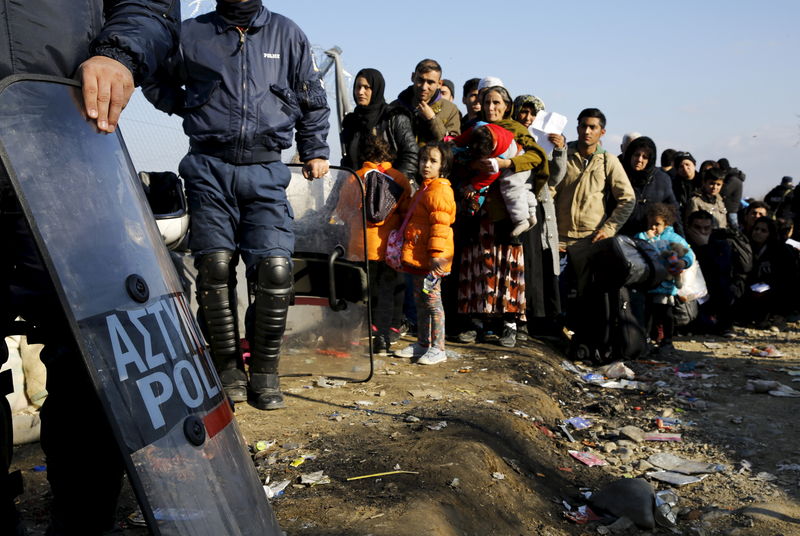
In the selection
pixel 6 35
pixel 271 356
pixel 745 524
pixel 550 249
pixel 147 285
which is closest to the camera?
pixel 147 285

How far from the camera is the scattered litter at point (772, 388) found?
591 centimetres

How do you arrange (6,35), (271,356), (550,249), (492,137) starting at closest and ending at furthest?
(6,35) → (271,356) → (492,137) → (550,249)

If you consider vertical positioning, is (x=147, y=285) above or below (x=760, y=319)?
above

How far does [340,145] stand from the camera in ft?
22.8

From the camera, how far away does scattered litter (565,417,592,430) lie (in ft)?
16.0

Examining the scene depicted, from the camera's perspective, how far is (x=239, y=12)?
395 centimetres

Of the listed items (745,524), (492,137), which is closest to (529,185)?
(492,137)

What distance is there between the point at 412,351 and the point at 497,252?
3.98 ft

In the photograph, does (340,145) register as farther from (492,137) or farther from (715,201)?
(715,201)

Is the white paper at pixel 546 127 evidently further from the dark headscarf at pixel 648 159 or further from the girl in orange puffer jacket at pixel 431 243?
the girl in orange puffer jacket at pixel 431 243

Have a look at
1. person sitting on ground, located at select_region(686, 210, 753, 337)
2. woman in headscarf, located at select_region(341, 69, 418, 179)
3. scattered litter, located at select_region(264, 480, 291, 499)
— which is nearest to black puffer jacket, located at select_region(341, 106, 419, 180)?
woman in headscarf, located at select_region(341, 69, 418, 179)

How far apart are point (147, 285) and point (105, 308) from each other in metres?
0.15

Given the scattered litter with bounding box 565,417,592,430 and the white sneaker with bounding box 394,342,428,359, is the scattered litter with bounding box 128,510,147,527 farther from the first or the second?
the white sneaker with bounding box 394,342,428,359

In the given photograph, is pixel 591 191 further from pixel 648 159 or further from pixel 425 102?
pixel 425 102
